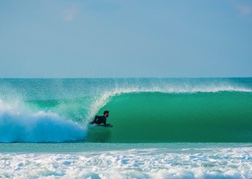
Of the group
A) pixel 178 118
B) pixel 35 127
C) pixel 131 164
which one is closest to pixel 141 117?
pixel 178 118

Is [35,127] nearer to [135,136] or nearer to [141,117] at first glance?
[135,136]

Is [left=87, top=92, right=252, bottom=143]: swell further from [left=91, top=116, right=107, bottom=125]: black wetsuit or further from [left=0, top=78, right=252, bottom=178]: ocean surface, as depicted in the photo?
[left=91, top=116, right=107, bottom=125]: black wetsuit

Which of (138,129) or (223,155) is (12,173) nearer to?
(223,155)

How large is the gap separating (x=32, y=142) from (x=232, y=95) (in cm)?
948

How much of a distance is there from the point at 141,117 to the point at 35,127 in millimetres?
4151

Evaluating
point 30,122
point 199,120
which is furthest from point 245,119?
point 30,122

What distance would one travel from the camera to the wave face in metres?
13.3

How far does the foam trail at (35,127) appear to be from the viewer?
516 inches

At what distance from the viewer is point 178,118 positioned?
1595cm

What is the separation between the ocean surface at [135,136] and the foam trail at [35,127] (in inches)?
1.1

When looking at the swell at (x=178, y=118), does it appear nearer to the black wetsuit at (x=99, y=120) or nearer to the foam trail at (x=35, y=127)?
the black wetsuit at (x=99, y=120)

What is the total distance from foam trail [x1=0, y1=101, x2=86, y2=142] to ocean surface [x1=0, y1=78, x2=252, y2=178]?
3cm

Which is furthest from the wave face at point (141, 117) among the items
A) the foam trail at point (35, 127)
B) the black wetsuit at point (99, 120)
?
the black wetsuit at point (99, 120)

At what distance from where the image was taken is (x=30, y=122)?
13508mm
